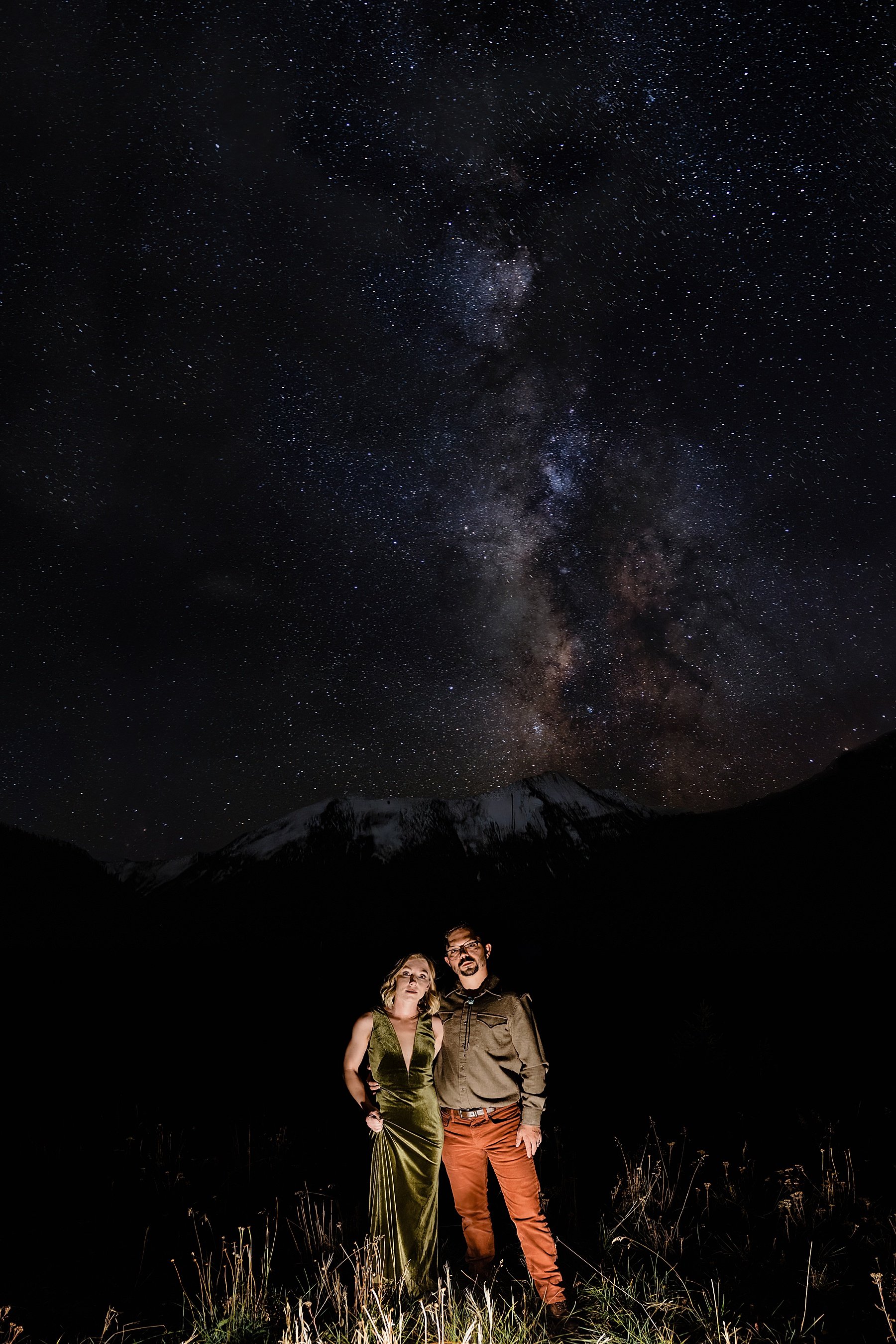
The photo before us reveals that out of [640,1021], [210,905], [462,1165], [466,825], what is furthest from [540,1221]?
[466,825]

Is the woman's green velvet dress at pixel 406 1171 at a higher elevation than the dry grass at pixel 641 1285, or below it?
higher

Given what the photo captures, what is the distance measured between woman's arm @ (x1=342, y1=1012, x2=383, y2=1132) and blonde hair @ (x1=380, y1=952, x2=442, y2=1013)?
5.1 inches

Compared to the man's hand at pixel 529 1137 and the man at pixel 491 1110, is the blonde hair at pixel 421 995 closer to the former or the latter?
the man at pixel 491 1110

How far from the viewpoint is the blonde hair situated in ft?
11.9

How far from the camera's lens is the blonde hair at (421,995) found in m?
3.62

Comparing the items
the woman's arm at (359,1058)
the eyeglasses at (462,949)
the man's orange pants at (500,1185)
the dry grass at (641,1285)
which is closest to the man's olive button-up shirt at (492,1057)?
the man's orange pants at (500,1185)

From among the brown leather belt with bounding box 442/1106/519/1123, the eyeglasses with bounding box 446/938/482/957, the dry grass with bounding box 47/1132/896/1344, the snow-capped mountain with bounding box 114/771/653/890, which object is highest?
the snow-capped mountain with bounding box 114/771/653/890

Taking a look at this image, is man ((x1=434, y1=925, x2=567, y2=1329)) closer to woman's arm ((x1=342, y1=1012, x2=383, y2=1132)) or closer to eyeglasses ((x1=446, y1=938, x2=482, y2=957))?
eyeglasses ((x1=446, y1=938, x2=482, y2=957))

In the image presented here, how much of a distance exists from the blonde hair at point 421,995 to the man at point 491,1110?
116mm

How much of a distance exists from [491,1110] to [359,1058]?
75 cm

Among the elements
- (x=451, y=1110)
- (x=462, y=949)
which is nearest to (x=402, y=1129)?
(x=451, y=1110)

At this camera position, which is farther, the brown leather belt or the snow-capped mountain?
the snow-capped mountain

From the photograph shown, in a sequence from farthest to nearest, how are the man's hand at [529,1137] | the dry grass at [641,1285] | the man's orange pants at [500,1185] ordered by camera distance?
1. the man's hand at [529,1137]
2. the man's orange pants at [500,1185]
3. the dry grass at [641,1285]

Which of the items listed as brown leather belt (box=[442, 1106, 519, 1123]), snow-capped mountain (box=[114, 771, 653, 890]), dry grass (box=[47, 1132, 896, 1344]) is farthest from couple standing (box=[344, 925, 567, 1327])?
snow-capped mountain (box=[114, 771, 653, 890])
